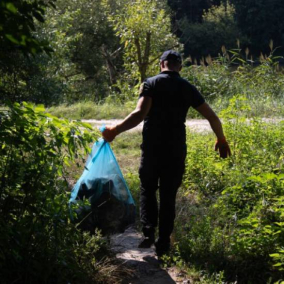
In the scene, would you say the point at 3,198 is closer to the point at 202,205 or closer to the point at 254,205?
the point at 254,205

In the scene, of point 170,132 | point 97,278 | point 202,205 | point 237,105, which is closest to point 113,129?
point 170,132

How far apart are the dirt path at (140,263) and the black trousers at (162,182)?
22 cm

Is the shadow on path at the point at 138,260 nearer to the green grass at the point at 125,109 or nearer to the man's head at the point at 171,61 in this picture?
the man's head at the point at 171,61

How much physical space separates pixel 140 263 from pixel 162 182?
0.72m

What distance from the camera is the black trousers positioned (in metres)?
4.72

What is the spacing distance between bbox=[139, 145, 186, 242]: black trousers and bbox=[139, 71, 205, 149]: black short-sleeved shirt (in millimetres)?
95

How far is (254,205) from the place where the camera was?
16.6 ft

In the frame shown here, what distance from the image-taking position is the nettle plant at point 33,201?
3.49m

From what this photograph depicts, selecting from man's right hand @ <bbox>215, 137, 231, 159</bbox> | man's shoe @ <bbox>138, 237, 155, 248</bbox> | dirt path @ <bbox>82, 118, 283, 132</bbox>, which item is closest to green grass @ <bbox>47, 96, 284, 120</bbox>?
dirt path @ <bbox>82, 118, 283, 132</bbox>

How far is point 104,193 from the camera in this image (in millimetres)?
4953

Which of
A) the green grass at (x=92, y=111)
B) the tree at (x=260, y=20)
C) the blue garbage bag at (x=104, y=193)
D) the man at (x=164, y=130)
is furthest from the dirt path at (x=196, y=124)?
the tree at (x=260, y=20)

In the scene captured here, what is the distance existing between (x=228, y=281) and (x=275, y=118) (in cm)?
567

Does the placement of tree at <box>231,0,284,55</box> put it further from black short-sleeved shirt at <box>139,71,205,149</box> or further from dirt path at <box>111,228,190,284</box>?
black short-sleeved shirt at <box>139,71,205,149</box>

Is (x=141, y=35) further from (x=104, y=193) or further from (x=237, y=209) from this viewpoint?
(x=104, y=193)
